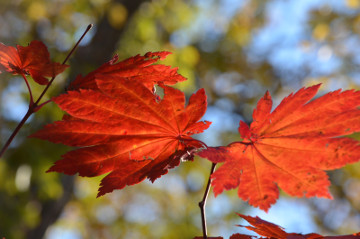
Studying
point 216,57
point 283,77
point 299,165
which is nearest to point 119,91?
point 299,165

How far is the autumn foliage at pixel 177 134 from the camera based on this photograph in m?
0.51

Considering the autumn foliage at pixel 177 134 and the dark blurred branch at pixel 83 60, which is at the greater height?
the dark blurred branch at pixel 83 60

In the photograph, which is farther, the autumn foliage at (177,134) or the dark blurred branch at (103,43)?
the dark blurred branch at (103,43)

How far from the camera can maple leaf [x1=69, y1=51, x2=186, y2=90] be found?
550mm

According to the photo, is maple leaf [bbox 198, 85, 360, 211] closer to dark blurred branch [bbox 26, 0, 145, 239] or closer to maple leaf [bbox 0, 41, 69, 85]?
maple leaf [bbox 0, 41, 69, 85]

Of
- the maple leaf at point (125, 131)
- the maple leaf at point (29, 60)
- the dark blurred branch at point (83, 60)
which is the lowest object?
the maple leaf at point (125, 131)

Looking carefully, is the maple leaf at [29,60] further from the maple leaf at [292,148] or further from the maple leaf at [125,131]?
the maple leaf at [292,148]

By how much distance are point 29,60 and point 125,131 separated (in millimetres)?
185

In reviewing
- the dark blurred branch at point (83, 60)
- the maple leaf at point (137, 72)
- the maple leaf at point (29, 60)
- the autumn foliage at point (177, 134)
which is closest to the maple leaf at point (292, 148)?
the autumn foliage at point (177, 134)

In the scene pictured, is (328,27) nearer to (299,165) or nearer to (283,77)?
(283,77)

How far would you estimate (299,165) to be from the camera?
542 millimetres

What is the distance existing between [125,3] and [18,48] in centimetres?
301

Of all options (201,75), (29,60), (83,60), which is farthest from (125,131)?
(201,75)

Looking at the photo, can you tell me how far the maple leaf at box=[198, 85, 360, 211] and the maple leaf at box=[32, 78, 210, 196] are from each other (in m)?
0.07
